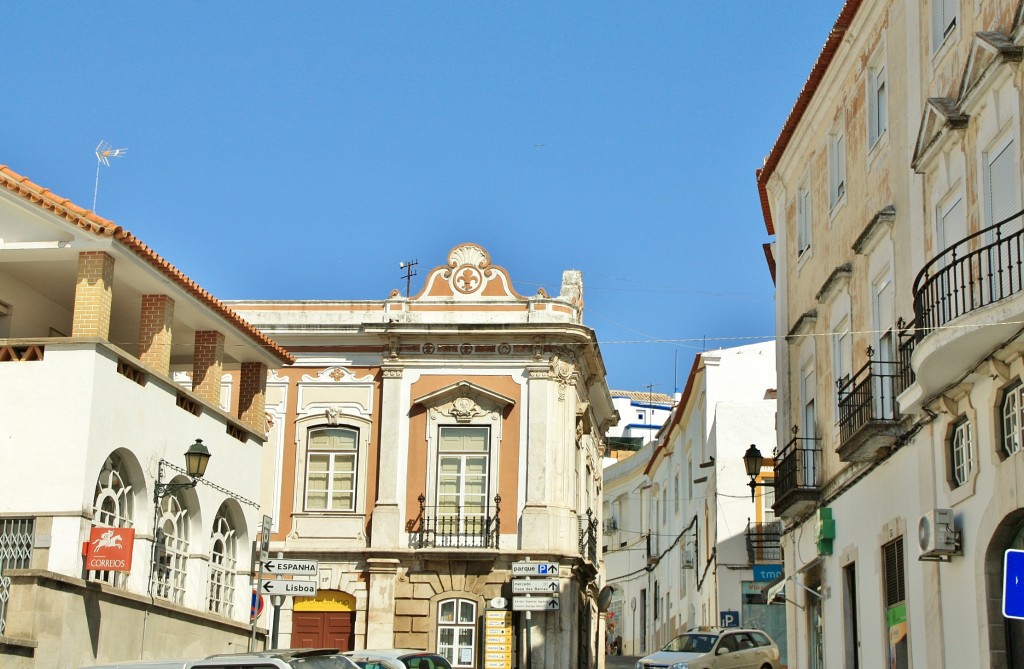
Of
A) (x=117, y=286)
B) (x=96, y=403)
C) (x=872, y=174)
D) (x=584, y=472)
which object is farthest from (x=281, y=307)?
(x=872, y=174)

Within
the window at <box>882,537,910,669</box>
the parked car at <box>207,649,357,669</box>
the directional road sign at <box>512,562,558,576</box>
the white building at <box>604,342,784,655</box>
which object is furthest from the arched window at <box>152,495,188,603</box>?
the white building at <box>604,342,784,655</box>

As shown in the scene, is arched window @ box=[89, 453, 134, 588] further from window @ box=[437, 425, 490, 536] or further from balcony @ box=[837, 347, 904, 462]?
window @ box=[437, 425, 490, 536]

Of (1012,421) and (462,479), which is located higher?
(462,479)

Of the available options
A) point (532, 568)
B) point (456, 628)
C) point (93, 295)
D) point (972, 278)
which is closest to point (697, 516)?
point (456, 628)

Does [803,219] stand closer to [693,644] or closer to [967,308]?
[693,644]

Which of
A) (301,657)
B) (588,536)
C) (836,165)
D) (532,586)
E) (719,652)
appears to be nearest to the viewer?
(301,657)

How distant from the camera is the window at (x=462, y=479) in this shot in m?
33.6

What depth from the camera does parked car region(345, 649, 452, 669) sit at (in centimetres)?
1872

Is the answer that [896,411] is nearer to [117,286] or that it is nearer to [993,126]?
[993,126]

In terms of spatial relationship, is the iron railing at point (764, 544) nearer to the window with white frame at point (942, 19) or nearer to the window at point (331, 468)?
the window at point (331, 468)

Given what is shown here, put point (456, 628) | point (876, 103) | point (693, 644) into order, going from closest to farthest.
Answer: point (876, 103) < point (693, 644) < point (456, 628)

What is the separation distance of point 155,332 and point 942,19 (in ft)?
39.6

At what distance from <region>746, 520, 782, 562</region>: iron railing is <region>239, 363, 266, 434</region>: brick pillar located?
15.9m

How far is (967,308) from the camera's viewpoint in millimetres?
14414
